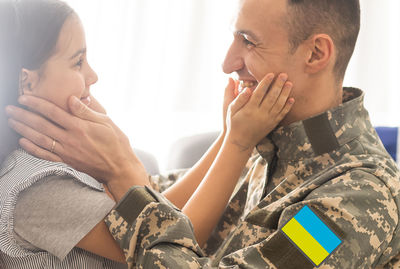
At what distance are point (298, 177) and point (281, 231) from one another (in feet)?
0.74

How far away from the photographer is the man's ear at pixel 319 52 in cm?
124

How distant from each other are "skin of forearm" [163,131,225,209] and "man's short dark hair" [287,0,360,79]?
1.34ft

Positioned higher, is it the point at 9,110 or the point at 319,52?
the point at 319,52

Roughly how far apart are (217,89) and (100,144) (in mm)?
1553

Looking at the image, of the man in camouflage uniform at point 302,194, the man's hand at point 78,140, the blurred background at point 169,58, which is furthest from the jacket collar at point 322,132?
the blurred background at point 169,58

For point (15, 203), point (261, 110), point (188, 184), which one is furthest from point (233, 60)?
point (15, 203)

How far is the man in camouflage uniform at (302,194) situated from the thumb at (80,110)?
0.22 metres

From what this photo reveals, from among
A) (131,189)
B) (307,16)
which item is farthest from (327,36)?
(131,189)

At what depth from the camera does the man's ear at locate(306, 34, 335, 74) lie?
1242 mm

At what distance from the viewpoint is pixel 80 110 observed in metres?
1.21

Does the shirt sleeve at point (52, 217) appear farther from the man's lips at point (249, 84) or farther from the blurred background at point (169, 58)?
the blurred background at point (169, 58)

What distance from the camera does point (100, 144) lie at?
126cm

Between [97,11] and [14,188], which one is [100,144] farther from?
[97,11]

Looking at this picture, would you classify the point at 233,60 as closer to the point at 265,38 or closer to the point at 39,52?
the point at 265,38
